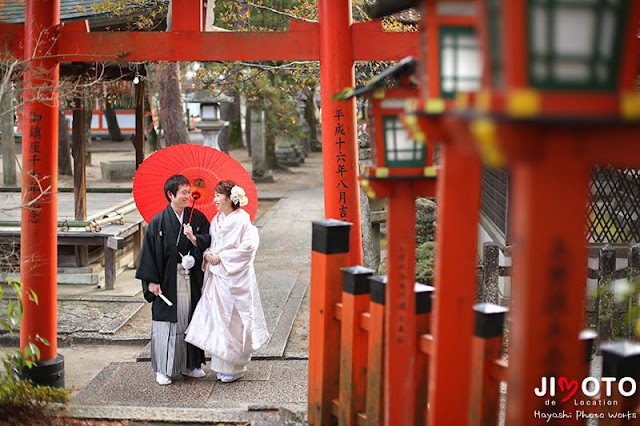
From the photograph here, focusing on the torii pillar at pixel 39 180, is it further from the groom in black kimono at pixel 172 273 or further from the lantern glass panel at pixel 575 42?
the lantern glass panel at pixel 575 42

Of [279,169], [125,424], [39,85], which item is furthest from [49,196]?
[279,169]

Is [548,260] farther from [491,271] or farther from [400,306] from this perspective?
[491,271]

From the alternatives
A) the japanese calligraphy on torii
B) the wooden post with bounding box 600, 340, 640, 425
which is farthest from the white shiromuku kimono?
the wooden post with bounding box 600, 340, 640, 425

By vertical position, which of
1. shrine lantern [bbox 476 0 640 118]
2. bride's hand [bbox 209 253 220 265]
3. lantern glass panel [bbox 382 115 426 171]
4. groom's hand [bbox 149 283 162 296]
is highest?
shrine lantern [bbox 476 0 640 118]

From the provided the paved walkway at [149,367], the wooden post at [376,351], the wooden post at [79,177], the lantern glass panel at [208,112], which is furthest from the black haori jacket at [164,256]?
the lantern glass panel at [208,112]

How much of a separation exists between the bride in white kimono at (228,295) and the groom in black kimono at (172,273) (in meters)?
0.13

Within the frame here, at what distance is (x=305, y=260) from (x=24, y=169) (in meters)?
6.43

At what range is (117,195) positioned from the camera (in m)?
14.0

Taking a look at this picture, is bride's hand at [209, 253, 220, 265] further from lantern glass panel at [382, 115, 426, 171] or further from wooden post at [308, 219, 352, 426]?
lantern glass panel at [382, 115, 426, 171]

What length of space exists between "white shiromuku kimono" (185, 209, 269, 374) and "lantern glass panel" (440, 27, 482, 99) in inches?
148

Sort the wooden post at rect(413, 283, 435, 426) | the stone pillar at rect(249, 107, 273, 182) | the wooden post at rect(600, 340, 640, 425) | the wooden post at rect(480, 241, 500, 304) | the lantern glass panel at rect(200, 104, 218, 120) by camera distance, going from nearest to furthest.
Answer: the wooden post at rect(600, 340, 640, 425), the wooden post at rect(413, 283, 435, 426), the wooden post at rect(480, 241, 500, 304), the lantern glass panel at rect(200, 104, 218, 120), the stone pillar at rect(249, 107, 273, 182)

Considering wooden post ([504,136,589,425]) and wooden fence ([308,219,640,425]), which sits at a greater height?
wooden post ([504,136,589,425])

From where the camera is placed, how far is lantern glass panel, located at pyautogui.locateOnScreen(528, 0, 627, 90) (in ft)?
6.38

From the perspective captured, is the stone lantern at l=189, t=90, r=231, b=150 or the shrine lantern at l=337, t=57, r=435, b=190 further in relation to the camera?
the stone lantern at l=189, t=90, r=231, b=150
